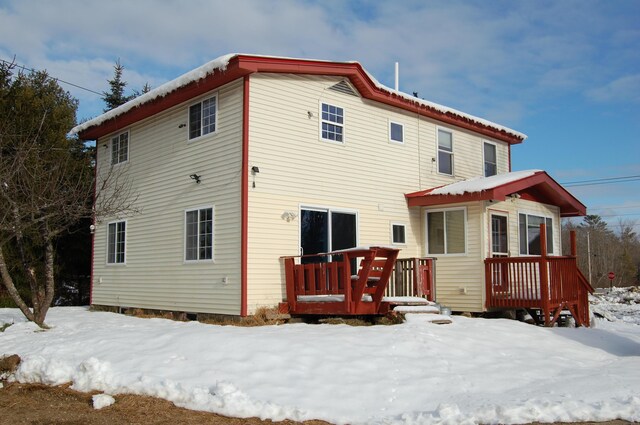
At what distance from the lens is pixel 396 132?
15469 millimetres

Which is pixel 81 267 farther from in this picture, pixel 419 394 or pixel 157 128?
pixel 419 394

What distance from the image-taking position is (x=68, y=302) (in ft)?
71.2

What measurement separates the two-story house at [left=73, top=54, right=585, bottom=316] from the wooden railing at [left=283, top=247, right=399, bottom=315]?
1.66 feet

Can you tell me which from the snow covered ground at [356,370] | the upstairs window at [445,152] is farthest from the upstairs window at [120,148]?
the upstairs window at [445,152]

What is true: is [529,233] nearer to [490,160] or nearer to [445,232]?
[445,232]

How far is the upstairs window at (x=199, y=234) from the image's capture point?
12.9 metres

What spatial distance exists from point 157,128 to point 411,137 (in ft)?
21.6

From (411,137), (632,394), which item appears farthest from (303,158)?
(632,394)

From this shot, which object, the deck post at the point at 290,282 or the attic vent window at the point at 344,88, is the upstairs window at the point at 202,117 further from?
the deck post at the point at 290,282

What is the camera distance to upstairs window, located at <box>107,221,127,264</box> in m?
16.1

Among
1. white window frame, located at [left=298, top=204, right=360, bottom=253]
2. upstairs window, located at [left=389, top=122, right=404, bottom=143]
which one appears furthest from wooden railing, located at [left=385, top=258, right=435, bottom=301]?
upstairs window, located at [left=389, top=122, right=404, bottom=143]

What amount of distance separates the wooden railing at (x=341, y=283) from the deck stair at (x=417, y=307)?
29cm

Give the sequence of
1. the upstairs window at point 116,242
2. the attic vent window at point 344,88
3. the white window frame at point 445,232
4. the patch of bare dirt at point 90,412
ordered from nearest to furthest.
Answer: the patch of bare dirt at point 90,412
the attic vent window at point 344,88
the white window frame at point 445,232
the upstairs window at point 116,242

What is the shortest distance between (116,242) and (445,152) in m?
9.45
